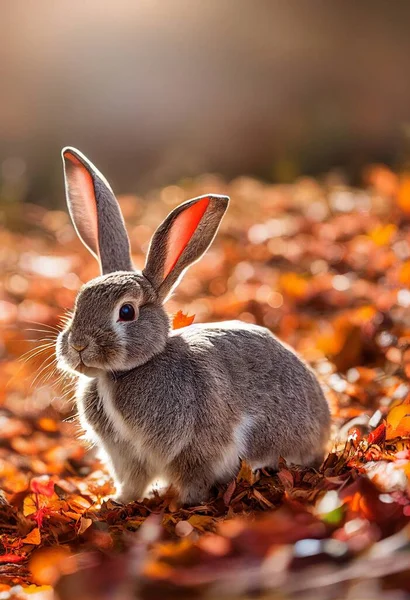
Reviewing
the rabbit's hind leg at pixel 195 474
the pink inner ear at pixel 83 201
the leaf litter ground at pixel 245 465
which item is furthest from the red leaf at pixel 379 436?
the pink inner ear at pixel 83 201

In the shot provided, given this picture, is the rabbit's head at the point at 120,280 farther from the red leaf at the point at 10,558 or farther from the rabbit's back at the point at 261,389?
the red leaf at the point at 10,558

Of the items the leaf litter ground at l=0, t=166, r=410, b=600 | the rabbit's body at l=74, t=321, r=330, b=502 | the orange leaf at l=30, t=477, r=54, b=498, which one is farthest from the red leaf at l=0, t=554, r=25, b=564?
the rabbit's body at l=74, t=321, r=330, b=502

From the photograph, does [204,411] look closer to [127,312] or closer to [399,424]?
[127,312]

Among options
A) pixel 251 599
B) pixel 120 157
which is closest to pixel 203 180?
pixel 120 157

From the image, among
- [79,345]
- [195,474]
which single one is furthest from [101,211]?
[195,474]

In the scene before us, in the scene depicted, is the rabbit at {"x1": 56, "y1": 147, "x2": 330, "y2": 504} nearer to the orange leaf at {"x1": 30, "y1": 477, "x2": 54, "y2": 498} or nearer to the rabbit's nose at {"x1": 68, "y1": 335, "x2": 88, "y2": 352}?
the rabbit's nose at {"x1": 68, "y1": 335, "x2": 88, "y2": 352}

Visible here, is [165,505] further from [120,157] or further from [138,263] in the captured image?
[120,157]

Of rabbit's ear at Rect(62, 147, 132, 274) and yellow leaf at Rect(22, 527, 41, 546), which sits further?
rabbit's ear at Rect(62, 147, 132, 274)
